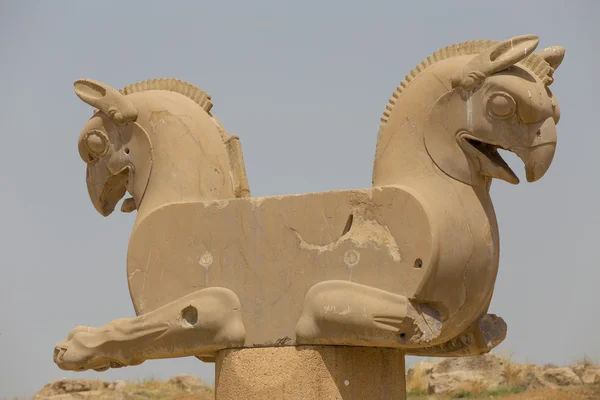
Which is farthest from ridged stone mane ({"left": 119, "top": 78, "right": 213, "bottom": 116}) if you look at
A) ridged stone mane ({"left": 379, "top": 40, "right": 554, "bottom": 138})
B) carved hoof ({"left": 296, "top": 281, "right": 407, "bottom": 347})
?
carved hoof ({"left": 296, "top": 281, "right": 407, "bottom": 347})

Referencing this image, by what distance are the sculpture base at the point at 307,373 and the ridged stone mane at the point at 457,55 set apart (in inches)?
64.3

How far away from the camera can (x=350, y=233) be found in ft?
25.6

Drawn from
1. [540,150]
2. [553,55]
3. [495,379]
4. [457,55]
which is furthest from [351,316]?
[495,379]

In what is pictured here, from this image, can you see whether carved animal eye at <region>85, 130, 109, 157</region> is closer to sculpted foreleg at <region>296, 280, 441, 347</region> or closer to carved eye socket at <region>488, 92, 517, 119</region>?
sculpted foreleg at <region>296, 280, 441, 347</region>

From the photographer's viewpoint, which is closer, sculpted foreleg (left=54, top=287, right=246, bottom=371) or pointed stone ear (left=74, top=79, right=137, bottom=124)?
sculpted foreleg (left=54, top=287, right=246, bottom=371)

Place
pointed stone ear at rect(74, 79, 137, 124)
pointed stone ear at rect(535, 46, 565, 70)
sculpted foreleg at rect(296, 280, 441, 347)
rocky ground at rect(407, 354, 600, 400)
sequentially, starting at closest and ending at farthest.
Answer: sculpted foreleg at rect(296, 280, 441, 347)
pointed stone ear at rect(535, 46, 565, 70)
pointed stone ear at rect(74, 79, 137, 124)
rocky ground at rect(407, 354, 600, 400)

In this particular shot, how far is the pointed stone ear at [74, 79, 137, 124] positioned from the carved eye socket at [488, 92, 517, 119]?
279cm

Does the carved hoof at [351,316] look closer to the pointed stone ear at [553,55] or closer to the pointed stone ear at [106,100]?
the pointed stone ear at [553,55]

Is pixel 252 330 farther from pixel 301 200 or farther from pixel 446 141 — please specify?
pixel 446 141

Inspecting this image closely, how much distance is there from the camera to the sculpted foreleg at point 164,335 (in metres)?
8.04

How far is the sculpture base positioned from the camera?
776 cm

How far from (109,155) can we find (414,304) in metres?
2.82

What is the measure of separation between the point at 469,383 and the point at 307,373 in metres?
7.29

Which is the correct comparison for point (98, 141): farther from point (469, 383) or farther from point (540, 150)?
point (469, 383)
